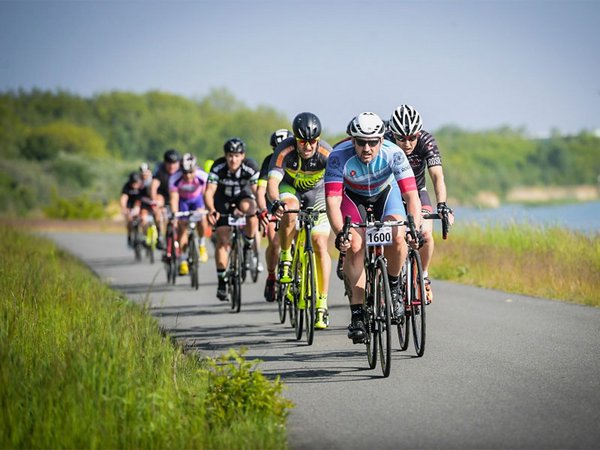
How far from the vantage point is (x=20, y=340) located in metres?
8.95

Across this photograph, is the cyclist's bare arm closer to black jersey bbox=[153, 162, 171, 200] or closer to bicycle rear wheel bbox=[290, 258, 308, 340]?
bicycle rear wheel bbox=[290, 258, 308, 340]

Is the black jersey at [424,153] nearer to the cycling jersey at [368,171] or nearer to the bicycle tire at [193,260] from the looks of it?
the cycling jersey at [368,171]

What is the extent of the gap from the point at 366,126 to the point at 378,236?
3.12 feet

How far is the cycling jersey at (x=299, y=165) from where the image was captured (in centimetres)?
1216

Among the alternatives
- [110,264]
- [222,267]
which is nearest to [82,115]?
[110,264]

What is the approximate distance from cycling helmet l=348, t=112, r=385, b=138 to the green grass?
7.82 ft

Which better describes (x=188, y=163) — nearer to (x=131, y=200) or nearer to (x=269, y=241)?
(x=269, y=241)

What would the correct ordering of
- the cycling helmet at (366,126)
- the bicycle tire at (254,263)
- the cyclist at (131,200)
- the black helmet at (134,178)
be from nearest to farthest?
the cycling helmet at (366,126) < the bicycle tire at (254,263) < the cyclist at (131,200) < the black helmet at (134,178)

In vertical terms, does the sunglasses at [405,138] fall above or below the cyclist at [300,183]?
above

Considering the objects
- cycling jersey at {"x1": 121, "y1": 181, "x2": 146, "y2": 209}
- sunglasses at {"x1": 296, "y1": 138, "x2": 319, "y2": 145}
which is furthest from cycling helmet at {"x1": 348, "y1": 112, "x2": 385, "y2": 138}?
cycling jersey at {"x1": 121, "y1": 181, "x2": 146, "y2": 209}

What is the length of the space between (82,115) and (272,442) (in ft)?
492

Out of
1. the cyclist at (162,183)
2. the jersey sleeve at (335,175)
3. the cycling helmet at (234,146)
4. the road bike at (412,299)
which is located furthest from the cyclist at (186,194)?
the jersey sleeve at (335,175)

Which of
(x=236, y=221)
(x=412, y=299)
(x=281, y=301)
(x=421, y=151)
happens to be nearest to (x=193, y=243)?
(x=236, y=221)

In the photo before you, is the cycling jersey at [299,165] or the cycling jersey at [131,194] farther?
the cycling jersey at [131,194]
